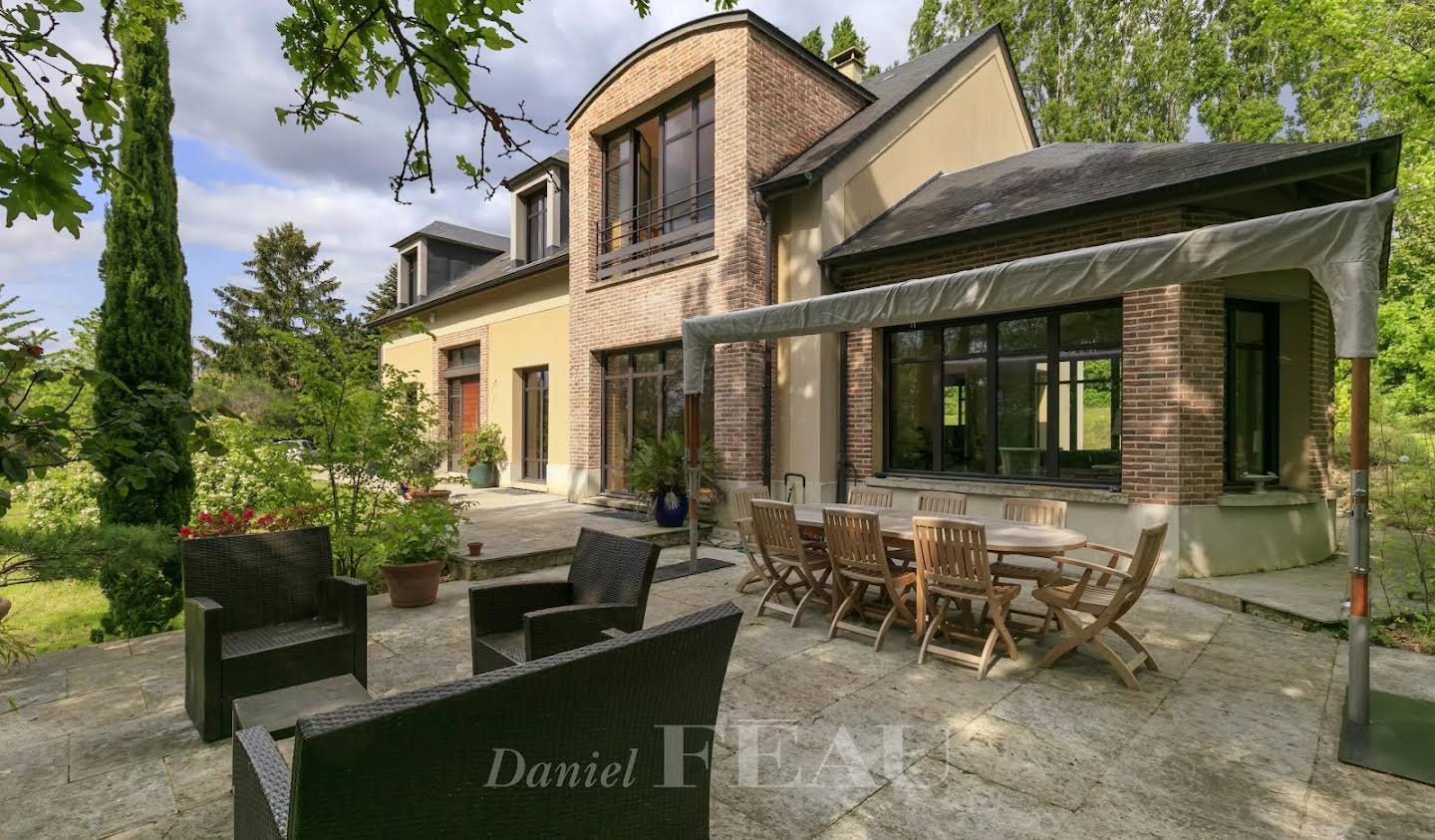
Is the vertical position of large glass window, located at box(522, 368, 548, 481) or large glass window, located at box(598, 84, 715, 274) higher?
large glass window, located at box(598, 84, 715, 274)

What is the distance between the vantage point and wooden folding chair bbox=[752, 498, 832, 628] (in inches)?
192

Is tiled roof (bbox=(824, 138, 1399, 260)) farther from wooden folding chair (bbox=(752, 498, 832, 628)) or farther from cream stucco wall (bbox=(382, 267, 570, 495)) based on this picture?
cream stucco wall (bbox=(382, 267, 570, 495))

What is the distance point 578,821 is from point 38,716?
3.67 metres

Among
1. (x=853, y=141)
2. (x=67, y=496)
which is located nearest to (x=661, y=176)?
(x=853, y=141)

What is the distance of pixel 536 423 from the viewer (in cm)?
1337

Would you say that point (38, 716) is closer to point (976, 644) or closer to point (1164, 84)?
point (976, 644)

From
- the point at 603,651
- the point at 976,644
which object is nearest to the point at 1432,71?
the point at 976,644

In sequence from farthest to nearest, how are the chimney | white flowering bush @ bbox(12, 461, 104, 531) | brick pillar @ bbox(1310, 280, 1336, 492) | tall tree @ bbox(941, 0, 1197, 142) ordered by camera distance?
tall tree @ bbox(941, 0, 1197, 142)
the chimney
white flowering bush @ bbox(12, 461, 104, 531)
brick pillar @ bbox(1310, 280, 1336, 492)

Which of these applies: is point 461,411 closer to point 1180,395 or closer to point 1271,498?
point 1180,395

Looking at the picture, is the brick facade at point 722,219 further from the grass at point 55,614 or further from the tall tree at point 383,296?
the tall tree at point 383,296

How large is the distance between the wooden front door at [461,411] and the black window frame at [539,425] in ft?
6.00

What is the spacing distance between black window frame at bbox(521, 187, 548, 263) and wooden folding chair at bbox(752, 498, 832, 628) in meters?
10.6

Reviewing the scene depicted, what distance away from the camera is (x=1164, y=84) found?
64.1ft

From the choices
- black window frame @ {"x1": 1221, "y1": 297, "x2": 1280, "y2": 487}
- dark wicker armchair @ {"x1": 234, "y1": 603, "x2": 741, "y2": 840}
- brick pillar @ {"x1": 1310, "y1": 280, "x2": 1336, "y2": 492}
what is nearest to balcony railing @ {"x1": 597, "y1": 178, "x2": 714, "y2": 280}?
black window frame @ {"x1": 1221, "y1": 297, "x2": 1280, "y2": 487}
